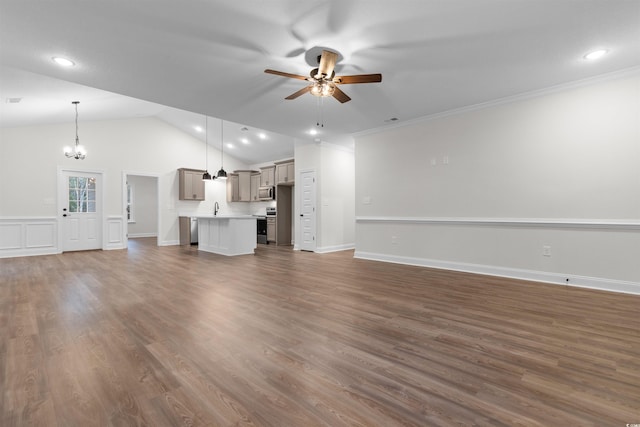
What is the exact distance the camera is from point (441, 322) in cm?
261

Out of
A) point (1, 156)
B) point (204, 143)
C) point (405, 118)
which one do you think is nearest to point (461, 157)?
point (405, 118)

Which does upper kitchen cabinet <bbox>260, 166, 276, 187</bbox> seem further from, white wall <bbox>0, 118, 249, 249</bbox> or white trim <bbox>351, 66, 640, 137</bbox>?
white trim <bbox>351, 66, 640, 137</bbox>

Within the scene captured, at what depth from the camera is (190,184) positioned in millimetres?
9281

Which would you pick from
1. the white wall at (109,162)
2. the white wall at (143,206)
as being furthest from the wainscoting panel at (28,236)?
the white wall at (143,206)

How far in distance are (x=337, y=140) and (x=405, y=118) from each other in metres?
2.15

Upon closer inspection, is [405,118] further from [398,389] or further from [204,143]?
[204,143]

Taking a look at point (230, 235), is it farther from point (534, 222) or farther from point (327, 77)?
point (534, 222)

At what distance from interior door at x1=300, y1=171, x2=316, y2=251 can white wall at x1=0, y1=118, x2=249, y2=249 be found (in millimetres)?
3960

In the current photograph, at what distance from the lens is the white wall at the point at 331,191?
7.21 meters

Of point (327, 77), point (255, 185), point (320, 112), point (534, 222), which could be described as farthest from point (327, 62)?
point (255, 185)

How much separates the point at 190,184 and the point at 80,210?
2846 millimetres

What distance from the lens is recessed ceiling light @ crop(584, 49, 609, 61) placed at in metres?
3.13

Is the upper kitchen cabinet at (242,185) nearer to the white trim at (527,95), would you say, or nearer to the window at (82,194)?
the window at (82,194)

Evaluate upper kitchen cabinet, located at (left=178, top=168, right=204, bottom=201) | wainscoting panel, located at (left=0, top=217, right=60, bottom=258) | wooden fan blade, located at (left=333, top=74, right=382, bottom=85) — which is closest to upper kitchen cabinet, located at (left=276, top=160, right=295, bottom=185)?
upper kitchen cabinet, located at (left=178, top=168, right=204, bottom=201)
